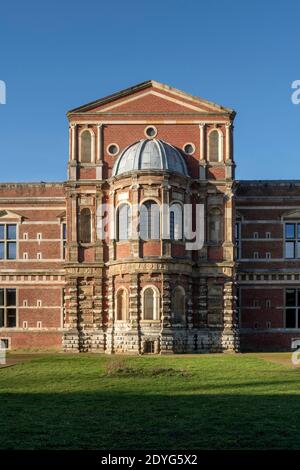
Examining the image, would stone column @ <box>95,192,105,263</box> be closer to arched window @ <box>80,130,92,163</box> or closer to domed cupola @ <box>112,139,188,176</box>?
domed cupola @ <box>112,139,188,176</box>

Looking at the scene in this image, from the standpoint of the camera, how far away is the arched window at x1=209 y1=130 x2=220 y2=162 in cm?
3919

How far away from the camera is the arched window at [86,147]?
1549 inches

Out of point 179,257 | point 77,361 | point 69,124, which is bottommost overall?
point 77,361

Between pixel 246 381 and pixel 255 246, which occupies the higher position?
pixel 255 246

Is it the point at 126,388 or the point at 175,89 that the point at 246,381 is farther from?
the point at 175,89

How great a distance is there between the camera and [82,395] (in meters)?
19.5

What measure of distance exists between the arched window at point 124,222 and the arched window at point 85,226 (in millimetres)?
2360

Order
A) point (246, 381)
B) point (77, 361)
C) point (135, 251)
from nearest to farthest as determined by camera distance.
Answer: point (246, 381), point (77, 361), point (135, 251)

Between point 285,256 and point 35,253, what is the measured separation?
1544 cm

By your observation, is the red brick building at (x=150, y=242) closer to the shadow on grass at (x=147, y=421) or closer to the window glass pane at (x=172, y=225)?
the window glass pane at (x=172, y=225)

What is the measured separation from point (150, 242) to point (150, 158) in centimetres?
460
